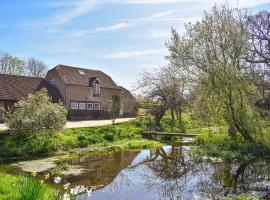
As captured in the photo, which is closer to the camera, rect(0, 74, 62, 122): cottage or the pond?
the pond

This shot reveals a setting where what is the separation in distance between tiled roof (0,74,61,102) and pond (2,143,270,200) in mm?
22661

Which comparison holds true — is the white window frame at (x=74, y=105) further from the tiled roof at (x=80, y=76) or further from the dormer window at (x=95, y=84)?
the dormer window at (x=95, y=84)

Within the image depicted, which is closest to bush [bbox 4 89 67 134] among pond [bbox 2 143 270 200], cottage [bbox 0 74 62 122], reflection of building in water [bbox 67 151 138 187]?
pond [bbox 2 143 270 200]

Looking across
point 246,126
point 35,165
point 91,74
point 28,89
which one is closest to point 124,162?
point 35,165

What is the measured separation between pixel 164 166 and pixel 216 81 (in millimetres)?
6982

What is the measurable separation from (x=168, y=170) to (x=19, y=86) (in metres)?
31.0

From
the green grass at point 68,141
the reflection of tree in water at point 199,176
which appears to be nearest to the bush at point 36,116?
the green grass at point 68,141

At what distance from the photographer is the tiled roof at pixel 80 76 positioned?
167 ft

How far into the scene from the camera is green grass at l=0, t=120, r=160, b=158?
22.8m

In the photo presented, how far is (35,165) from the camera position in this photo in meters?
19.5

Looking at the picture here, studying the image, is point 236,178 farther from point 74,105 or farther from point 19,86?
point 74,105

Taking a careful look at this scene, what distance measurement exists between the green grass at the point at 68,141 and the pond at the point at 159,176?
7.36ft

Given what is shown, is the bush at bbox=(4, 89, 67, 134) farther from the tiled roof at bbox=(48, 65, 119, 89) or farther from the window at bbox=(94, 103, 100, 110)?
the window at bbox=(94, 103, 100, 110)

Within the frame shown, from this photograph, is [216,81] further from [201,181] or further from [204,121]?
[201,181]
